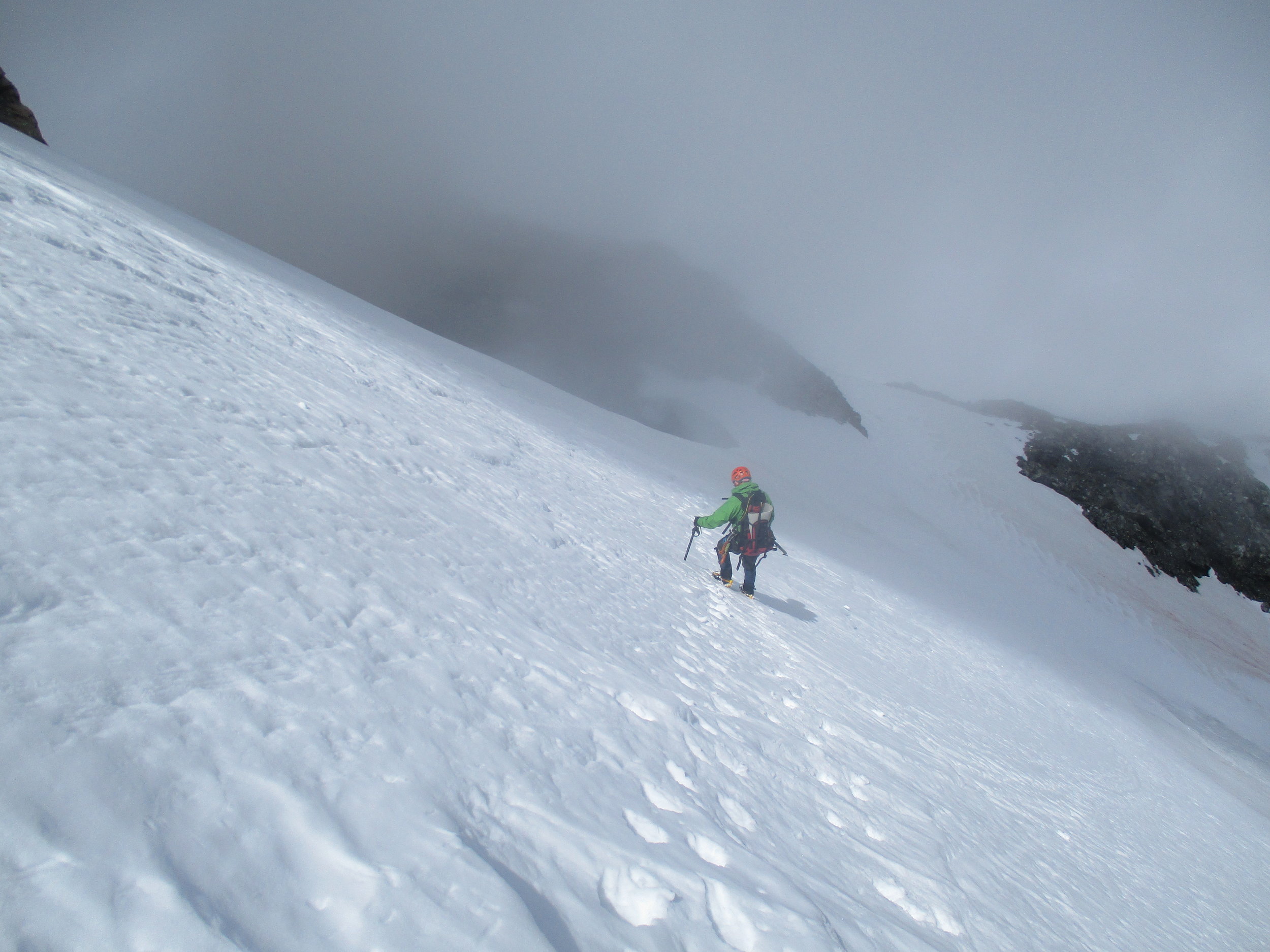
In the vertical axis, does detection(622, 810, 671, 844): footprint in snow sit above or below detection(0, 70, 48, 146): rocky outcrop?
below

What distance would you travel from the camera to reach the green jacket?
7.70 meters

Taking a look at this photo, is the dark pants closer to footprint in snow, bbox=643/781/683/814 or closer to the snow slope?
→ the snow slope

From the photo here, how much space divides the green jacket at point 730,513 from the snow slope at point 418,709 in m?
0.78

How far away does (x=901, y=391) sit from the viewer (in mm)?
47000

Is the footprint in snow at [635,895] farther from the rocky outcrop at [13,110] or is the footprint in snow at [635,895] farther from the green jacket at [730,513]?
the rocky outcrop at [13,110]

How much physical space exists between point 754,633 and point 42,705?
5656 millimetres

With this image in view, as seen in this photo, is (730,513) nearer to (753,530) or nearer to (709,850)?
(753,530)

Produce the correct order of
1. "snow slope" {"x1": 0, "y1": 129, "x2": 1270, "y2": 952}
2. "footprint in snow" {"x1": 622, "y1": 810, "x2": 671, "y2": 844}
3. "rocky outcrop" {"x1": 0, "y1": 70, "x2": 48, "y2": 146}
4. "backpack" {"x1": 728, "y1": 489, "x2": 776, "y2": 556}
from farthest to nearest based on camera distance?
1. "rocky outcrop" {"x1": 0, "y1": 70, "x2": 48, "y2": 146}
2. "backpack" {"x1": 728, "y1": 489, "x2": 776, "y2": 556}
3. "footprint in snow" {"x1": 622, "y1": 810, "x2": 671, "y2": 844}
4. "snow slope" {"x1": 0, "y1": 129, "x2": 1270, "y2": 952}

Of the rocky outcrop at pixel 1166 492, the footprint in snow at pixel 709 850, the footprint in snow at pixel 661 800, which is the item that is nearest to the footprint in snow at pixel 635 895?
the footprint in snow at pixel 709 850

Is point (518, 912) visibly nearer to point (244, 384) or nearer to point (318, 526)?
point (318, 526)

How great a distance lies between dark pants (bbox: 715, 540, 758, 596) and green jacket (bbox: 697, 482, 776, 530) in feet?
1.05

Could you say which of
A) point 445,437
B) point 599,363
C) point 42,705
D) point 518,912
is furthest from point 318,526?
point 599,363

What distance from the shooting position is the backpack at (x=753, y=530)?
25.2ft

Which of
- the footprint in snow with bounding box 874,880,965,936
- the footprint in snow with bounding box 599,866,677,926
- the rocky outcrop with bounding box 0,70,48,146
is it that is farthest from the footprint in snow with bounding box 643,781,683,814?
the rocky outcrop with bounding box 0,70,48,146
